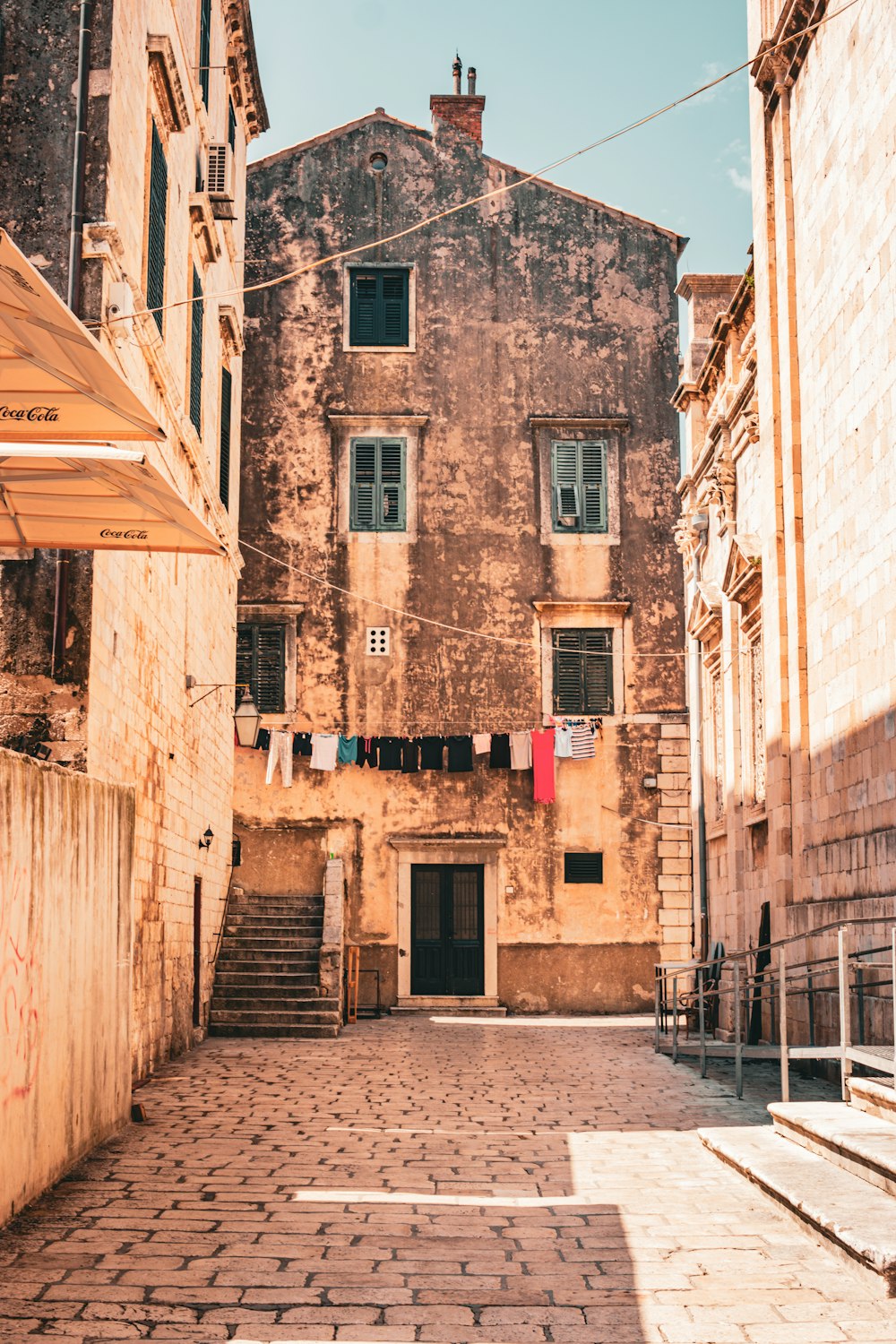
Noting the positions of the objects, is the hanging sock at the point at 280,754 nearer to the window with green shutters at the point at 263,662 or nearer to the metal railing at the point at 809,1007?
the window with green shutters at the point at 263,662

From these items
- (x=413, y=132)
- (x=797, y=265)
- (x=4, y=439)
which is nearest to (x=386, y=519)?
(x=413, y=132)

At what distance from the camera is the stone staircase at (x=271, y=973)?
1844cm

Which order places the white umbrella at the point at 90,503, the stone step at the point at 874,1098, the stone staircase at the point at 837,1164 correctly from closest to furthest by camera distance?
the stone staircase at the point at 837,1164, the stone step at the point at 874,1098, the white umbrella at the point at 90,503

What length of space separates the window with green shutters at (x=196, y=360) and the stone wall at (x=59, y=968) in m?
8.30

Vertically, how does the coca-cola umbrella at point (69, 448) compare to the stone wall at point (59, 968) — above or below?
above

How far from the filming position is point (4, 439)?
945 cm

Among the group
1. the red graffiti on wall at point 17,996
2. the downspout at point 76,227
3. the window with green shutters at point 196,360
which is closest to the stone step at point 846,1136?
the red graffiti on wall at point 17,996

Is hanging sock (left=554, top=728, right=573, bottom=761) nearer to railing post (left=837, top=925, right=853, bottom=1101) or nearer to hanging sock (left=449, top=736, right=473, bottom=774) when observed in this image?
hanging sock (left=449, top=736, right=473, bottom=774)

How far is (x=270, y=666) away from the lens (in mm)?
24672

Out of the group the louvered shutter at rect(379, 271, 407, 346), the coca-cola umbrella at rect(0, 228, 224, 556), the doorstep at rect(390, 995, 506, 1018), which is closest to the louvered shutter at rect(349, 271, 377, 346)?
the louvered shutter at rect(379, 271, 407, 346)

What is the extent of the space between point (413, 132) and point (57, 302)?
20.7 metres

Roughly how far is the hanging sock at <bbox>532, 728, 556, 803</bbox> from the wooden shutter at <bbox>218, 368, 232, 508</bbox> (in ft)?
21.8

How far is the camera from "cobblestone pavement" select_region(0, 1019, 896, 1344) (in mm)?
5348

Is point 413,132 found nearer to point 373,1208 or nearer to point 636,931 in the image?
point 636,931
